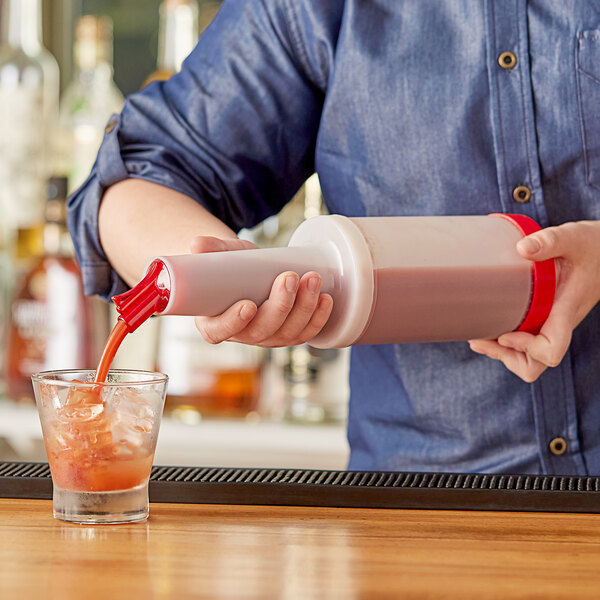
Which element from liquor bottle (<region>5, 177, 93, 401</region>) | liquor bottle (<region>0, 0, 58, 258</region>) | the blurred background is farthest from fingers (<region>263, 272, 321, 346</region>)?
liquor bottle (<region>0, 0, 58, 258</region>)

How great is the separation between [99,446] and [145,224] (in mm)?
290

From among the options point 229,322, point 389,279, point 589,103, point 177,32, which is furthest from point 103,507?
point 177,32

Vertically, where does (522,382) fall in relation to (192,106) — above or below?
below

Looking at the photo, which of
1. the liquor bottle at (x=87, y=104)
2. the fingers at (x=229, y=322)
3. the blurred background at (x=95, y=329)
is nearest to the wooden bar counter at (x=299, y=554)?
the fingers at (x=229, y=322)

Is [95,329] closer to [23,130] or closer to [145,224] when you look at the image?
[23,130]

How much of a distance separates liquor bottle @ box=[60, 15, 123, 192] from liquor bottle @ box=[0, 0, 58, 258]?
0.06 meters

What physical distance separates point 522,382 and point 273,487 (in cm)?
35

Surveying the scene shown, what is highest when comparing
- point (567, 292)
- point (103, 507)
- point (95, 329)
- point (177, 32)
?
point (177, 32)

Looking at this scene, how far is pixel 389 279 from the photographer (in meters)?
0.72

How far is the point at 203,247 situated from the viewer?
2.30 ft

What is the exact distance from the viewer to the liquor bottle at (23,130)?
70.7 inches

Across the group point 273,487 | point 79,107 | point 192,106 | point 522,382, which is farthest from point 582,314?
point 79,107

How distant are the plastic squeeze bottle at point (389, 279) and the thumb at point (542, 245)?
0.01 metres

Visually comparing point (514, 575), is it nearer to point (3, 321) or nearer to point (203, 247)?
point (203, 247)
